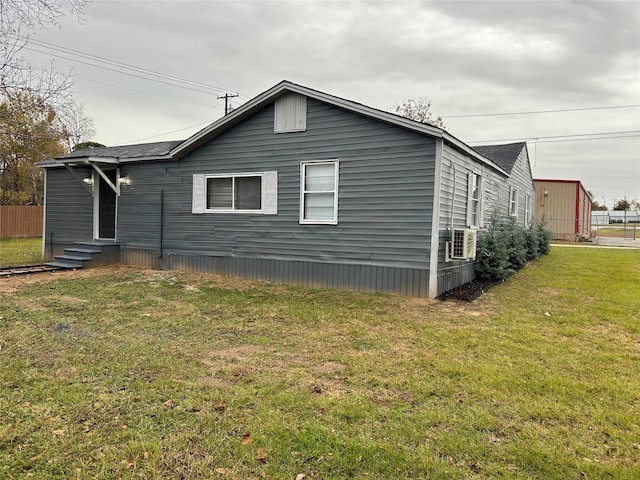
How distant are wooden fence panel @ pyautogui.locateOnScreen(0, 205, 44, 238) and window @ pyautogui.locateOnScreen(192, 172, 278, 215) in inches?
635

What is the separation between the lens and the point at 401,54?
17.3 metres

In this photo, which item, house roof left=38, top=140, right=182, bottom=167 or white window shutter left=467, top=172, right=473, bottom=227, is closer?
white window shutter left=467, top=172, right=473, bottom=227

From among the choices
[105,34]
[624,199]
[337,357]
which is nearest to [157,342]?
[337,357]

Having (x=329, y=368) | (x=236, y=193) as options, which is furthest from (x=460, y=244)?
(x=236, y=193)

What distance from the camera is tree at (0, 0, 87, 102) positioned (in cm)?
648

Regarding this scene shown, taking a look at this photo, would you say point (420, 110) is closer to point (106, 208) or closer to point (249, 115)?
point (249, 115)

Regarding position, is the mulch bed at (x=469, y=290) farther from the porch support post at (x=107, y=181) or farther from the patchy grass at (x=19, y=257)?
the patchy grass at (x=19, y=257)

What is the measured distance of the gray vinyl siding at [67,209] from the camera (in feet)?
40.3

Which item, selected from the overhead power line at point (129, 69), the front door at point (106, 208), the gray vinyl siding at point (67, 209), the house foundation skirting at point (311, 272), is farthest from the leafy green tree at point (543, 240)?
the overhead power line at point (129, 69)

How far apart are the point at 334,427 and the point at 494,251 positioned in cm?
783

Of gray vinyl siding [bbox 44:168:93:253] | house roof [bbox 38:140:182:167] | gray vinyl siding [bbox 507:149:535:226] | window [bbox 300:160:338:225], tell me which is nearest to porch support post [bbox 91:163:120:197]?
house roof [bbox 38:140:182:167]

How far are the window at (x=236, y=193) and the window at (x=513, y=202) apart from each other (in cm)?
873

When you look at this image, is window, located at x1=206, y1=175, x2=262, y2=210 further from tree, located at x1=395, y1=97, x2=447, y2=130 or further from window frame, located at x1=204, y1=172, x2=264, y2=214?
tree, located at x1=395, y1=97, x2=447, y2=130

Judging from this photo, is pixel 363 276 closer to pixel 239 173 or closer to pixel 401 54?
pixel 239 173
